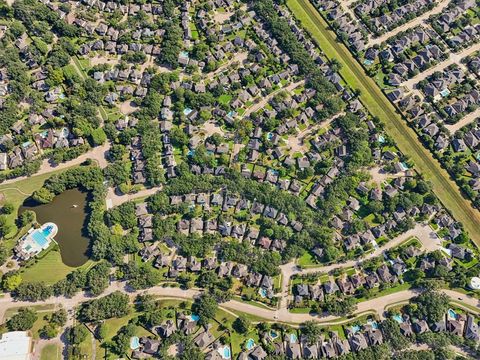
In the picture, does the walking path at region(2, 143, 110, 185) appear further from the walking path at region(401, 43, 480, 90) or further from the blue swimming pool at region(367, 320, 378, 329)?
the walking path at region(401, 43, 480, 90)

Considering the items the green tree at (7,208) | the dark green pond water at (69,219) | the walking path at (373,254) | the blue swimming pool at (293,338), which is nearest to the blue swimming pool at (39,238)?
the dark green pond water at (69,219)

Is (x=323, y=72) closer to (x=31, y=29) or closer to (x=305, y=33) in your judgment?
(x=305, y=33)

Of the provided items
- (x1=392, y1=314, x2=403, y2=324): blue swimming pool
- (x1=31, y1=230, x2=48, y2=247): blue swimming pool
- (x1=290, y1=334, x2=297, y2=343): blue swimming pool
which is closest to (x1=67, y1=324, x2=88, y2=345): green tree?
(x1=31, y1=230, x2=48, y2=247): blue swimming pool

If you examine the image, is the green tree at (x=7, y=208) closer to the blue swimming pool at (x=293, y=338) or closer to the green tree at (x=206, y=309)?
the green tree at (x=206, y=309)

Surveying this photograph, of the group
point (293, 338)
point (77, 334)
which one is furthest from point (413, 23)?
point (77, 334)

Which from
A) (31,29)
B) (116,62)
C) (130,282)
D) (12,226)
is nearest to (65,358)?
(130,282)

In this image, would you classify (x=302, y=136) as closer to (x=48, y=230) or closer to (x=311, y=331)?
(x=311, y=331)
